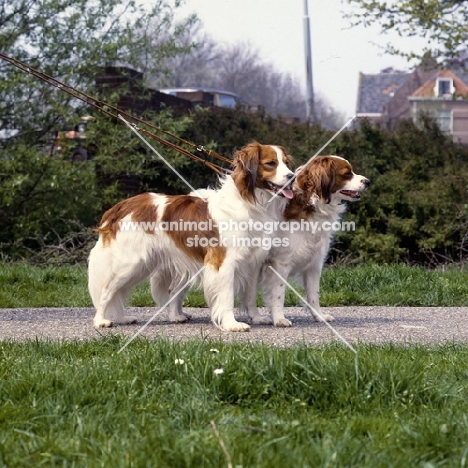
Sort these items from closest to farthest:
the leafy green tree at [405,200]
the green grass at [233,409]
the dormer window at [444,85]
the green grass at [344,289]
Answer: the green grass at [233,409]
the green grass at [344,289]
the leafy green tree at [405,200]
the dormer window at [444,85]

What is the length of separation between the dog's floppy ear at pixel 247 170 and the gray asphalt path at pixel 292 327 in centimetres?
107

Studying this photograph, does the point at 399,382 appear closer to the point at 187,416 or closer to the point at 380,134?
the point at 187,416

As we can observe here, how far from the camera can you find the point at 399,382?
4152 millimetres

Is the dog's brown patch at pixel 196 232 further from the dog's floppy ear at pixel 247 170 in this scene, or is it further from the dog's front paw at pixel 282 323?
the dog's front paw at pixel 282 323

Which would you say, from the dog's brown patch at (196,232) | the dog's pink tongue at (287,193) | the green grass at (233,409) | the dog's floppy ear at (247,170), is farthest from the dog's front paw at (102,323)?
the green grass at (233,409)

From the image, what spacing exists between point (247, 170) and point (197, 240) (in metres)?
0.70

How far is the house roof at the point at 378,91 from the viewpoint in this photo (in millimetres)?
65869

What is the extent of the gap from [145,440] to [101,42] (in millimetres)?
12566

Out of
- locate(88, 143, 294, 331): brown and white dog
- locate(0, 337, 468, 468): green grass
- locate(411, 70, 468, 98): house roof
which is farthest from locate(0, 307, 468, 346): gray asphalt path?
locate(411, 70, 468, 98): house roof

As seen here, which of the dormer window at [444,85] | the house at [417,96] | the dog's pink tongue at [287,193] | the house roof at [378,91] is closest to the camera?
the dog's pink tongue at [287,193]

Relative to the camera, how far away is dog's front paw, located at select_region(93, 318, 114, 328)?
7.28 m

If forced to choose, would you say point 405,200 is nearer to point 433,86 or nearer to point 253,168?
point 253,168

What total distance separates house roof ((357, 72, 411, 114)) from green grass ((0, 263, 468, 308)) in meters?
55.7

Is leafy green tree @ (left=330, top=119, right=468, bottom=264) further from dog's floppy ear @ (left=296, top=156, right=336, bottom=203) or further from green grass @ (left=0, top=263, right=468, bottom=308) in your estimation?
dog's floppy ear @ (left=296, top=156, right=336, bottom=203)
